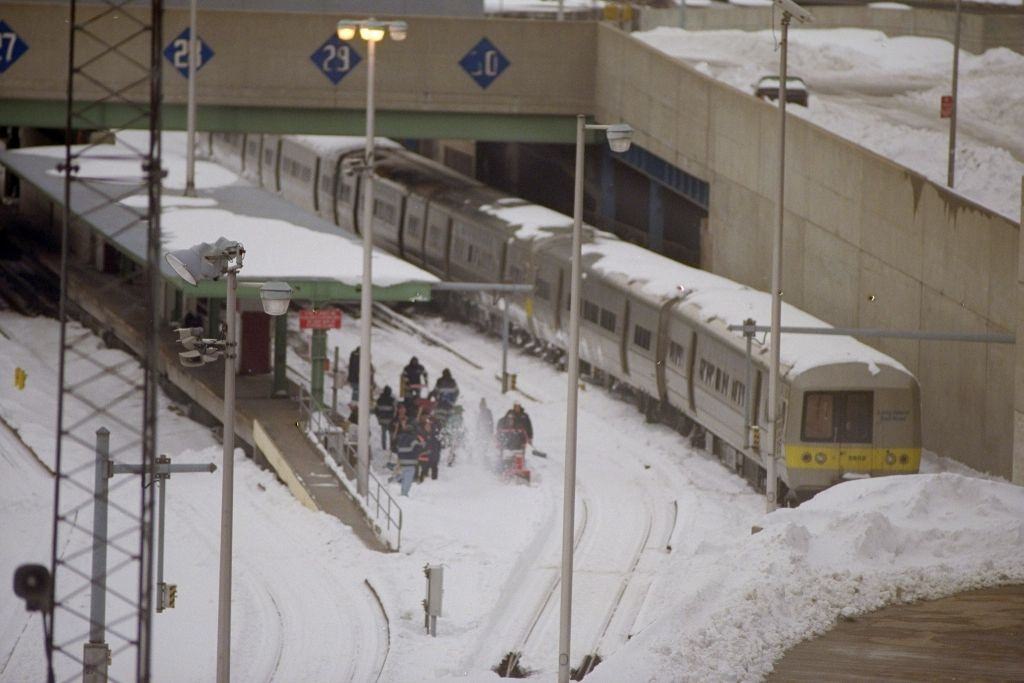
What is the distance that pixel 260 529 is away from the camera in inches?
1166

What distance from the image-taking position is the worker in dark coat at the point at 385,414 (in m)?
34.5

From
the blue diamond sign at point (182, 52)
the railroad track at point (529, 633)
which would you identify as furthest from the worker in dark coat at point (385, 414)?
the blue diamond sign at point (182, 52)

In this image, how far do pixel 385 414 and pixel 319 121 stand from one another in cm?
1410

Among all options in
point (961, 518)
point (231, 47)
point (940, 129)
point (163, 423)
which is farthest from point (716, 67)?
point (961, 518)

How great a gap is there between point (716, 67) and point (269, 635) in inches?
1317

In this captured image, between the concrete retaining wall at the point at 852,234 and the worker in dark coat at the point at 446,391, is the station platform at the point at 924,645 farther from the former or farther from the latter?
the worker in dark coat at the point at 446,391

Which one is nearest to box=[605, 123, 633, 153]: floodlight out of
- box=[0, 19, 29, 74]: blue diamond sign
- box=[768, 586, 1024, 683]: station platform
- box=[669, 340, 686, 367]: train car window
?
box=[768, 586, 1024, 683]: station platform

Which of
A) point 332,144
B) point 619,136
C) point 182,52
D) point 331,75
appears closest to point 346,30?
point 619,136

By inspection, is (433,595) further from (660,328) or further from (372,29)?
(660,328)

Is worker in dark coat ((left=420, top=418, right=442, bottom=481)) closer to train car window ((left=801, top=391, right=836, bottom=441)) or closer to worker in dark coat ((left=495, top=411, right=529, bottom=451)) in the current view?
worker in dark coat ((left=495, top=411, right=529, bottom=451))

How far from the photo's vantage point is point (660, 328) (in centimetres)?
3634

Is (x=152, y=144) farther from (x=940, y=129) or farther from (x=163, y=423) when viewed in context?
(x=940, y=129)

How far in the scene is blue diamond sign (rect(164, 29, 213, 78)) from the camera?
44.4 meters

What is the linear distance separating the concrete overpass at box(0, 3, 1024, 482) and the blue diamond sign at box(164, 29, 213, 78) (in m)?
0.17
